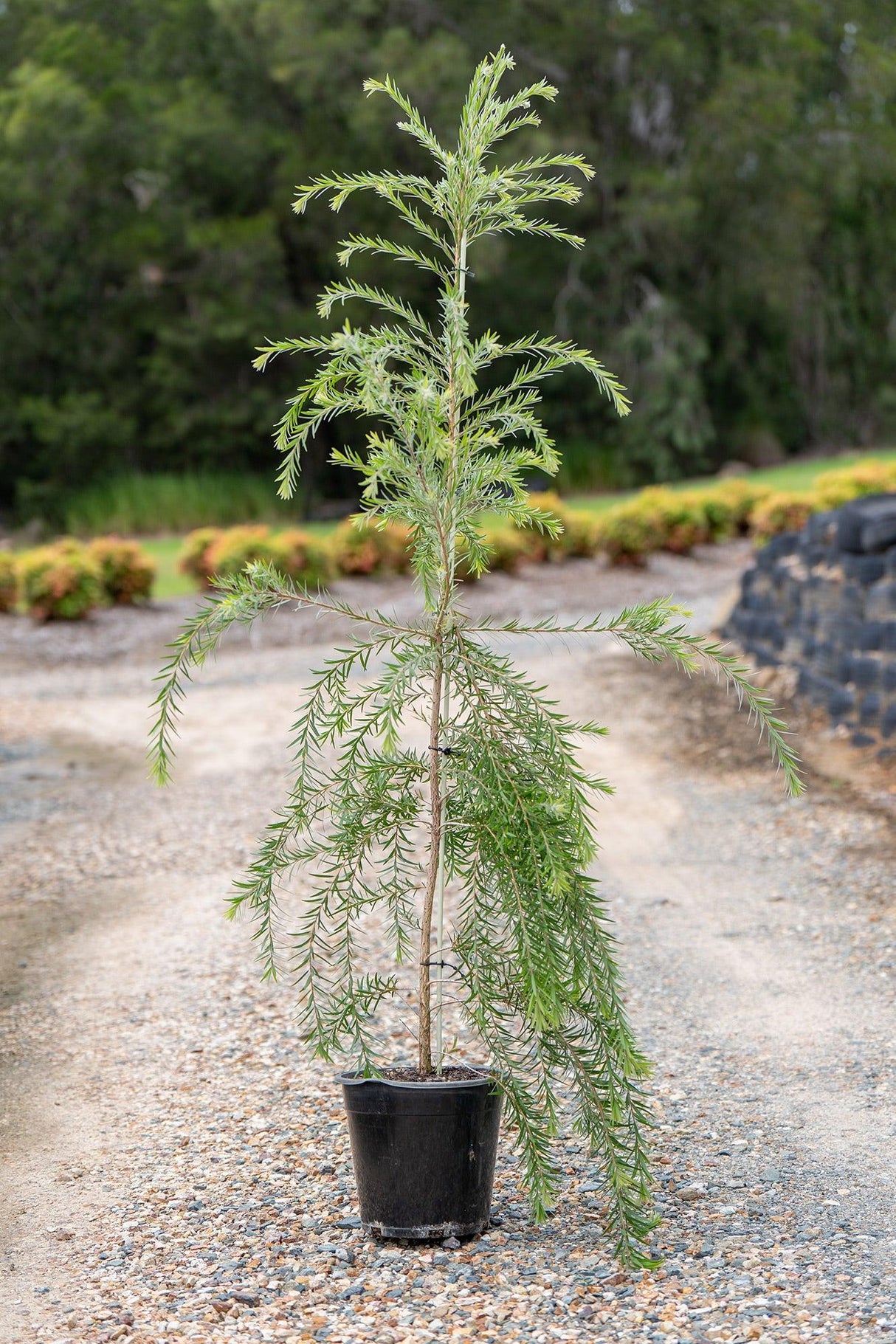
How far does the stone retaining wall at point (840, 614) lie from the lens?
23.5 ft

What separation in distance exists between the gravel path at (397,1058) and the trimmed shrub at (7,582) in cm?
499

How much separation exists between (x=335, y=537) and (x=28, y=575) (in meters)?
2.93

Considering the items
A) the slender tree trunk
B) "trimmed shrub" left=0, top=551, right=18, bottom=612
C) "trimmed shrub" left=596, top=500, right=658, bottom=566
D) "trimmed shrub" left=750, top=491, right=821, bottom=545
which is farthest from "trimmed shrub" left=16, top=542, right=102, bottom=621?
the slender tree trunk

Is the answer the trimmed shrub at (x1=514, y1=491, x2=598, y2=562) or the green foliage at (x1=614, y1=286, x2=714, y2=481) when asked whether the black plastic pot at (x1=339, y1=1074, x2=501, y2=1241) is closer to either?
the trimmed shrub at (x1=514, y1=491, x2=598, y2=562)

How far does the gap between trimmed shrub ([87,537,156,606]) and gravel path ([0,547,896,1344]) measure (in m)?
4.95

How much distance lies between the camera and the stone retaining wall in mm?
7172

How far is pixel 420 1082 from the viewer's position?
2.84 metres

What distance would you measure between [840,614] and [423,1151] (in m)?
5.60

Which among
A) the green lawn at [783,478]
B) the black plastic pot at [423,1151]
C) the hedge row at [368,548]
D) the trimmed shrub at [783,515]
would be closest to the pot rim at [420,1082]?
the black plastic pot at [423,1151]

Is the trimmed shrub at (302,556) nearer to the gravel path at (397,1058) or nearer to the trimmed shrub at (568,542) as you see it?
the trimmed shrub at (568,542)

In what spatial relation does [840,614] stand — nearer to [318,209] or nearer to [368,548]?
[368,548]

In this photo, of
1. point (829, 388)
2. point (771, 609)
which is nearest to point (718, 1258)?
point (771, 609)

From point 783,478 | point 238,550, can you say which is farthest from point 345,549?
point 783,478

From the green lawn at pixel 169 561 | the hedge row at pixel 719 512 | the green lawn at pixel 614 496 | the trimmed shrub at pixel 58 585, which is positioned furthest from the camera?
the green lawn at pixel 614 496
